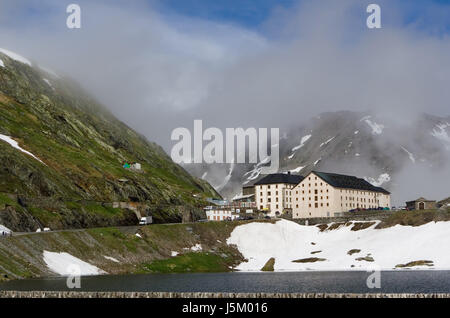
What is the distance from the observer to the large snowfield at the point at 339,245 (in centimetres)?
14088

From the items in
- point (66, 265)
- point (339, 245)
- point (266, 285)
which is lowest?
point (266, 285)

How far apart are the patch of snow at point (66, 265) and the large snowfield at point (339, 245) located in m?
41.8

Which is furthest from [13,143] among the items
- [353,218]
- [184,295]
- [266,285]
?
[184,295]

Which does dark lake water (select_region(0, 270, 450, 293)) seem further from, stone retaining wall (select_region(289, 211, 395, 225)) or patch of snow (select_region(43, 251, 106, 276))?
stone retaining wall (select_region(289, 211, 395, 225))

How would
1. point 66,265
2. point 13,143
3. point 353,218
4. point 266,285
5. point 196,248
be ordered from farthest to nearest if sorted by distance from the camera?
point 353,218 < point 13,143 < point 196,248 < point 66,265 < point 266,285

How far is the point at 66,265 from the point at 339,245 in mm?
74987

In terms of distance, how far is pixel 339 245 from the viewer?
16150 centimetres

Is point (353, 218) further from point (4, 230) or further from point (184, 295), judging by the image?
point (184, 295)

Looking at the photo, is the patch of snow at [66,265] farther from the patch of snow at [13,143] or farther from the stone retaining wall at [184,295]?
the patch of snow at [13,143]

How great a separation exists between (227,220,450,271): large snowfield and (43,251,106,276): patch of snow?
1646 inches

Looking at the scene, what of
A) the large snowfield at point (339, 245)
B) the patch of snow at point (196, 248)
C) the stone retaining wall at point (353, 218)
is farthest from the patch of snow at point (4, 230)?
the stone retaining wall at point (353, 218)

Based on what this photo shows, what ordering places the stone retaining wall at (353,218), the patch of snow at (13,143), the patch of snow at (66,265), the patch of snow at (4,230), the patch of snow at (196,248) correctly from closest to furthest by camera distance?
the patch of snow at (66,265), the patch of snow at (4,230), the patch of snow at (196,248), the patch of snow at (13,143), the stone retaining wall at (353,218)
